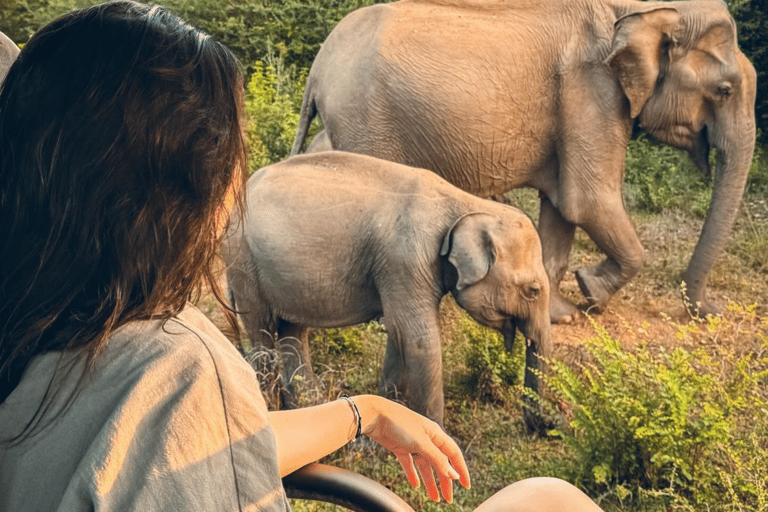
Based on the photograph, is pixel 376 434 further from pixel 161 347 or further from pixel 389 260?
pixel 389 260

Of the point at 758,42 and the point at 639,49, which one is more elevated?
the point at 639,49

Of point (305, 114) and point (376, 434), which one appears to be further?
point (305, 114)

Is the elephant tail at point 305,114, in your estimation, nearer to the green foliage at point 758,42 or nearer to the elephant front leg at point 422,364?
the elephant front leg at point 422,364

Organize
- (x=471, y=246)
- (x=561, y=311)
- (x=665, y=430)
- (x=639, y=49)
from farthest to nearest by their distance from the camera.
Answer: (x=561, y=311), (x=639, y=49), (x=471, y=246), (x=665, y=430)

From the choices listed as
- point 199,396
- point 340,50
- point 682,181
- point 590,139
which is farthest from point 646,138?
point 199,396

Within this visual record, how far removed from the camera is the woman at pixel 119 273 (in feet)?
3.32

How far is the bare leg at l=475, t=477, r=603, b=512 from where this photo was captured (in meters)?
1.50

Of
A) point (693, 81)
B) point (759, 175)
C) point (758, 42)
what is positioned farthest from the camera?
point (758, 42)

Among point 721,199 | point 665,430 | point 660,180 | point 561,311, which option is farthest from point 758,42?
point 665,430

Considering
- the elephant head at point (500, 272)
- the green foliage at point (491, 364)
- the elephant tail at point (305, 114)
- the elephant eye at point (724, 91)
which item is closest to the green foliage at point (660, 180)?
the elephant eye at point (724, 91)

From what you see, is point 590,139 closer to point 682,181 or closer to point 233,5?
point 682,181

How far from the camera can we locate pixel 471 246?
3633 mm

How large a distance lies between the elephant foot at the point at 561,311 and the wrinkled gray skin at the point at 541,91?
0.35m

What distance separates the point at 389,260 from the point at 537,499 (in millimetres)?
2286
